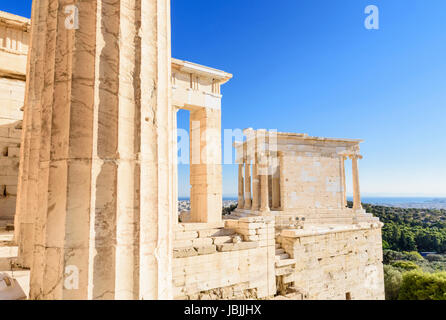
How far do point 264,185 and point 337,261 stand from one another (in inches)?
308

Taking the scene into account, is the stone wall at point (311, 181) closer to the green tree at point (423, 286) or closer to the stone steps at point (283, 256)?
the green tree at point (423, 286)

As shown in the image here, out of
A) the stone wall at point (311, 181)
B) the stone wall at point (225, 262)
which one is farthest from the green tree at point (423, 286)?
the stone wall at point (225, 262)

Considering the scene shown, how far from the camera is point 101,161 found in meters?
2.74

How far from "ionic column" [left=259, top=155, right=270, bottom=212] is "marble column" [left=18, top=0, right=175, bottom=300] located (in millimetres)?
18006

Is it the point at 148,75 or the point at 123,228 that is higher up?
the point at 148,75

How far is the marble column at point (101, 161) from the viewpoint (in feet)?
8.76

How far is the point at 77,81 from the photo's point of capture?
2.81 metres

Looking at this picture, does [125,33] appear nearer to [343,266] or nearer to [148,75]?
[148,75]

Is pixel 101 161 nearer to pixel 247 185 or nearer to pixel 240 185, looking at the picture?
pixel 247 185

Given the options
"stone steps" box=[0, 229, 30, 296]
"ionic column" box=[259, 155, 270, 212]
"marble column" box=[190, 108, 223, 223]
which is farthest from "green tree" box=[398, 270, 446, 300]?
"stone steps" box=[0, 229, 30, 296]

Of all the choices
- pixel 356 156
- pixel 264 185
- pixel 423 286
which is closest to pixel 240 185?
pixel 264 185
